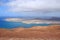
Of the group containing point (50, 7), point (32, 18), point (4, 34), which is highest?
point (50, 7)

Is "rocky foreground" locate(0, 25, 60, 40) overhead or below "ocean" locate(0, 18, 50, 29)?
below

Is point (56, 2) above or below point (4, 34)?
above

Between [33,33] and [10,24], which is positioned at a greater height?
[10,24]

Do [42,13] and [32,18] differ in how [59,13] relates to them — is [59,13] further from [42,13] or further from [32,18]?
[32,18]

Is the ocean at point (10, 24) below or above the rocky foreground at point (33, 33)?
above

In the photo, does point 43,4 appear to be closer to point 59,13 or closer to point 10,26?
point 59,13

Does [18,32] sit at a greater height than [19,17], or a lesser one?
lesser

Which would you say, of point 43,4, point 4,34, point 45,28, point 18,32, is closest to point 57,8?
point 43,4

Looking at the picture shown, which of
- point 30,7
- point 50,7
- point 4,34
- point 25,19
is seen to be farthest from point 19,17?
point 50,7
